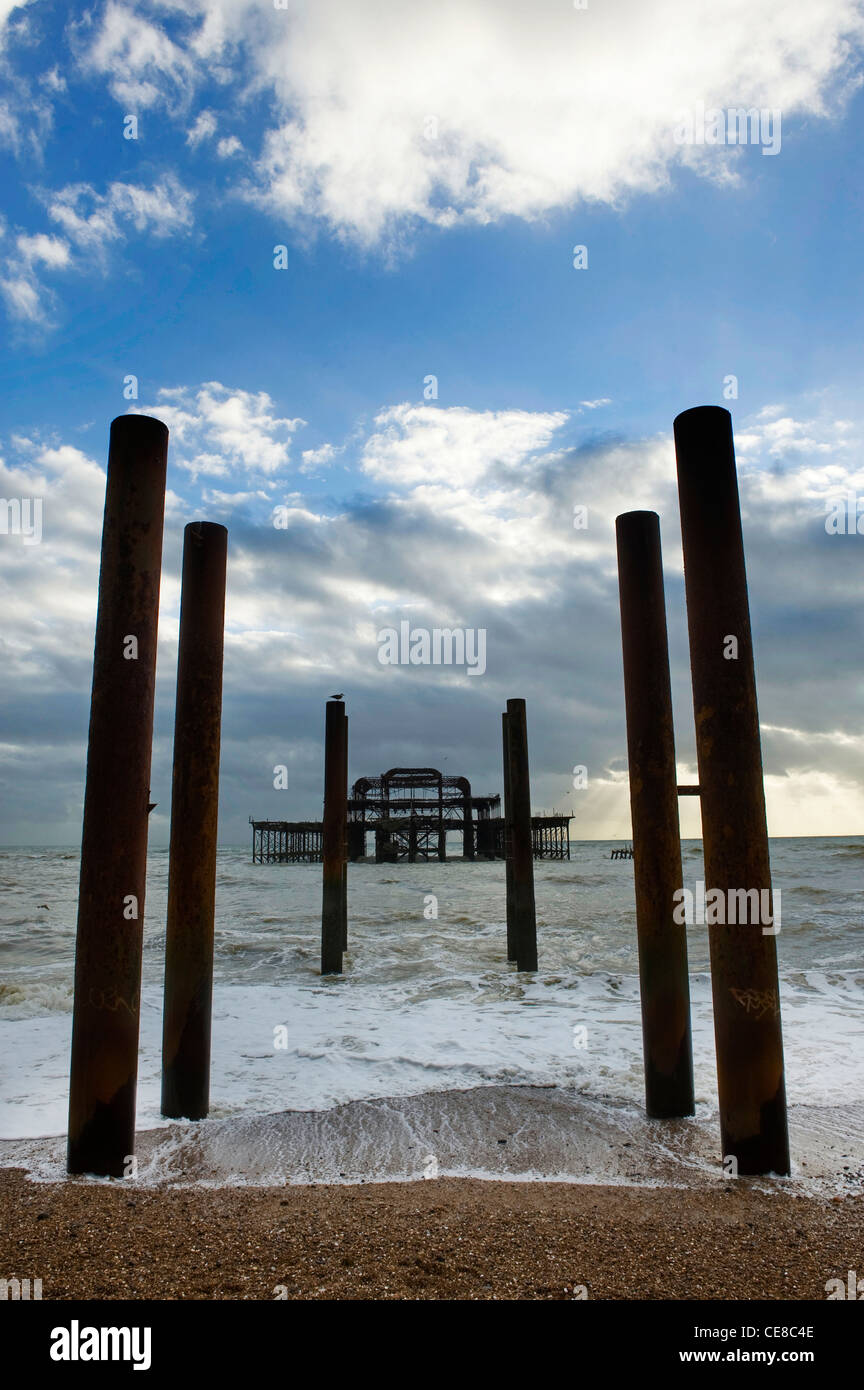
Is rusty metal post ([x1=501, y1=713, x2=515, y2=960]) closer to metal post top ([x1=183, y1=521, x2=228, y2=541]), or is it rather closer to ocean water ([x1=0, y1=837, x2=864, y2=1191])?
ocean water ([x1=0, y1=837, x2=864, y2=1191])

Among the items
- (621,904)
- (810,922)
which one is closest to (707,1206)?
(810,922)

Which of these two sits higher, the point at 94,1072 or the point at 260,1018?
the point at 94,1072

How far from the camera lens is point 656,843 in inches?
166

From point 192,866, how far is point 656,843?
8.12 feet

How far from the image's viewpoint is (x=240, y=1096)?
15.9 ft

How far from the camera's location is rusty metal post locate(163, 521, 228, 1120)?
167 inches

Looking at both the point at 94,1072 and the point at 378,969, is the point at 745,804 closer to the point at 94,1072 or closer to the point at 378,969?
the point at 94,1072

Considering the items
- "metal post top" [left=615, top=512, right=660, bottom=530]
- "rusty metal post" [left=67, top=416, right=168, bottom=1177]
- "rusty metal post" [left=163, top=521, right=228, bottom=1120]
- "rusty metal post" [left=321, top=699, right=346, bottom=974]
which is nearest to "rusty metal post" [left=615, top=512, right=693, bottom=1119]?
"metal post top" [left=615, top=512, right=660, bottom=530]

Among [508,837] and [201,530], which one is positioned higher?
[201,530]

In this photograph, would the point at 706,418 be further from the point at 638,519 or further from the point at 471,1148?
the point at 471,1148

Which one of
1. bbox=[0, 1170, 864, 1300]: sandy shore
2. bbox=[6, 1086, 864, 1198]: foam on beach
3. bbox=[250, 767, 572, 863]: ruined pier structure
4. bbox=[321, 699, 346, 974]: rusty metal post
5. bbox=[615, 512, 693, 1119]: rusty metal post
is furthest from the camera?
bbox=[250, 767, 572, 863]: ruined pier structure

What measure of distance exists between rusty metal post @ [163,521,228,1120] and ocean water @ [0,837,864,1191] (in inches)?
11.9

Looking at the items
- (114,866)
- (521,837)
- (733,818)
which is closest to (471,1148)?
(733,818)

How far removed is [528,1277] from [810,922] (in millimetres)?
14709
